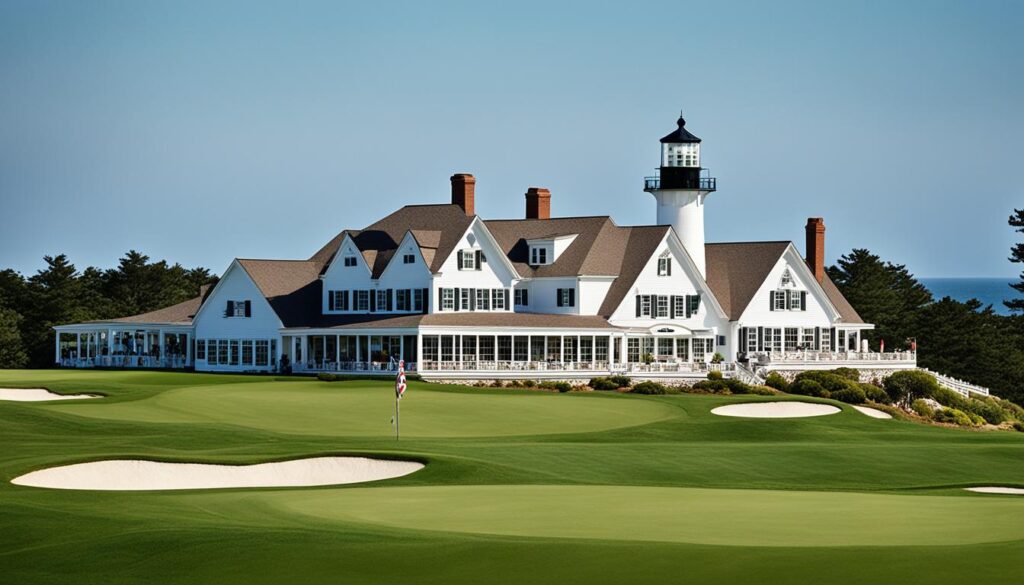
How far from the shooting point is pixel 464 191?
261ft

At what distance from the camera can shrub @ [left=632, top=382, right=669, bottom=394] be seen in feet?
214

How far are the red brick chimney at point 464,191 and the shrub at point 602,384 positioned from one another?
14.6 meters

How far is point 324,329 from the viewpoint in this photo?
242ft

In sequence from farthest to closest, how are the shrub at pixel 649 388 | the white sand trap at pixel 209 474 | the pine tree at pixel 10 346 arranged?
the pine tree at pixel 10 346 → the shrub at pixel 649 388 → the white sand trap at pixel 209 474

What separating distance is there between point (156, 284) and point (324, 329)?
38692 mm

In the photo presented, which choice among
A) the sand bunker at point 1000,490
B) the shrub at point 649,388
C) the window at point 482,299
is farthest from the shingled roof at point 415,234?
the sand bunker at point 1000,490

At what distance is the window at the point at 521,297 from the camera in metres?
79.6

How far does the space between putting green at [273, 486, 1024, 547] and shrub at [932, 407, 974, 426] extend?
120ft

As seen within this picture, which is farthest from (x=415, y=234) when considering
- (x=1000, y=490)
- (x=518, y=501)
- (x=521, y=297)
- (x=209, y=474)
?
(x=518, y=501)

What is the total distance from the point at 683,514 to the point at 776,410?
113 ft

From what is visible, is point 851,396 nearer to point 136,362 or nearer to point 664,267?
point 664,267

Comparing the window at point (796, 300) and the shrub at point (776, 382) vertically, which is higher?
the window at point (796, 300)

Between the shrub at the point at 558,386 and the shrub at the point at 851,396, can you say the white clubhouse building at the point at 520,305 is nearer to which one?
the shrub at the point at 558,386

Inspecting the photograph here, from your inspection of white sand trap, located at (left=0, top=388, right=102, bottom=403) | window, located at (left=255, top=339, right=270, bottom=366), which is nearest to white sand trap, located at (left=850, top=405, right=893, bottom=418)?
white sand trap, located at (left=0, top=388, right=102, bottom=403)
